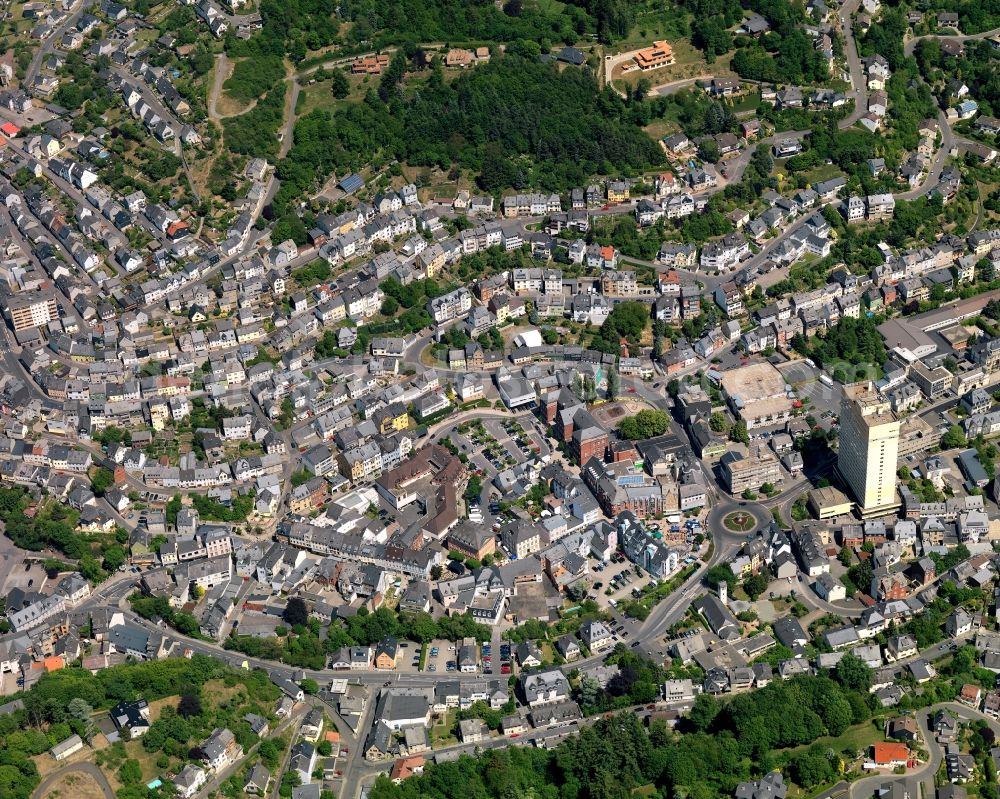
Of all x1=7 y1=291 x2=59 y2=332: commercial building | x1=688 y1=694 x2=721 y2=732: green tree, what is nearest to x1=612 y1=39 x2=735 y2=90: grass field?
x1=7 y1=291 x2=59 y2=332: commercial building

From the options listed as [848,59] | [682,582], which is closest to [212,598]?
[682,582]

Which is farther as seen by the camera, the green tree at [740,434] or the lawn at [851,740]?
the green tree at [740,434]

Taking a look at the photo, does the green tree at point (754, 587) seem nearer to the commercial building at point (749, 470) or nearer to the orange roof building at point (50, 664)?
the commercial building at point (749, 470)

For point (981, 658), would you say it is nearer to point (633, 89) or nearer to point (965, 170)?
point (965, 170)

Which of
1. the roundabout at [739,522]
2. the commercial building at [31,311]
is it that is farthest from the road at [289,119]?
the roundabout at [739,522]

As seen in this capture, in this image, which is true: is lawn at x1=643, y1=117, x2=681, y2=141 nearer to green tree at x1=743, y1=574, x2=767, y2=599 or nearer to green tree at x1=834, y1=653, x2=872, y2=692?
green tree at x1=743, y1=574, x2=767, y2=599

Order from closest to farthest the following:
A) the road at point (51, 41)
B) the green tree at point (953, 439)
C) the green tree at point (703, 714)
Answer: the green tree at point (703, 714) < the green tree at point (953, 439) < the road at point (51, 41)

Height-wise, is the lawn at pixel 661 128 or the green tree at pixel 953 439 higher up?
the lawn at pixel 661 128
